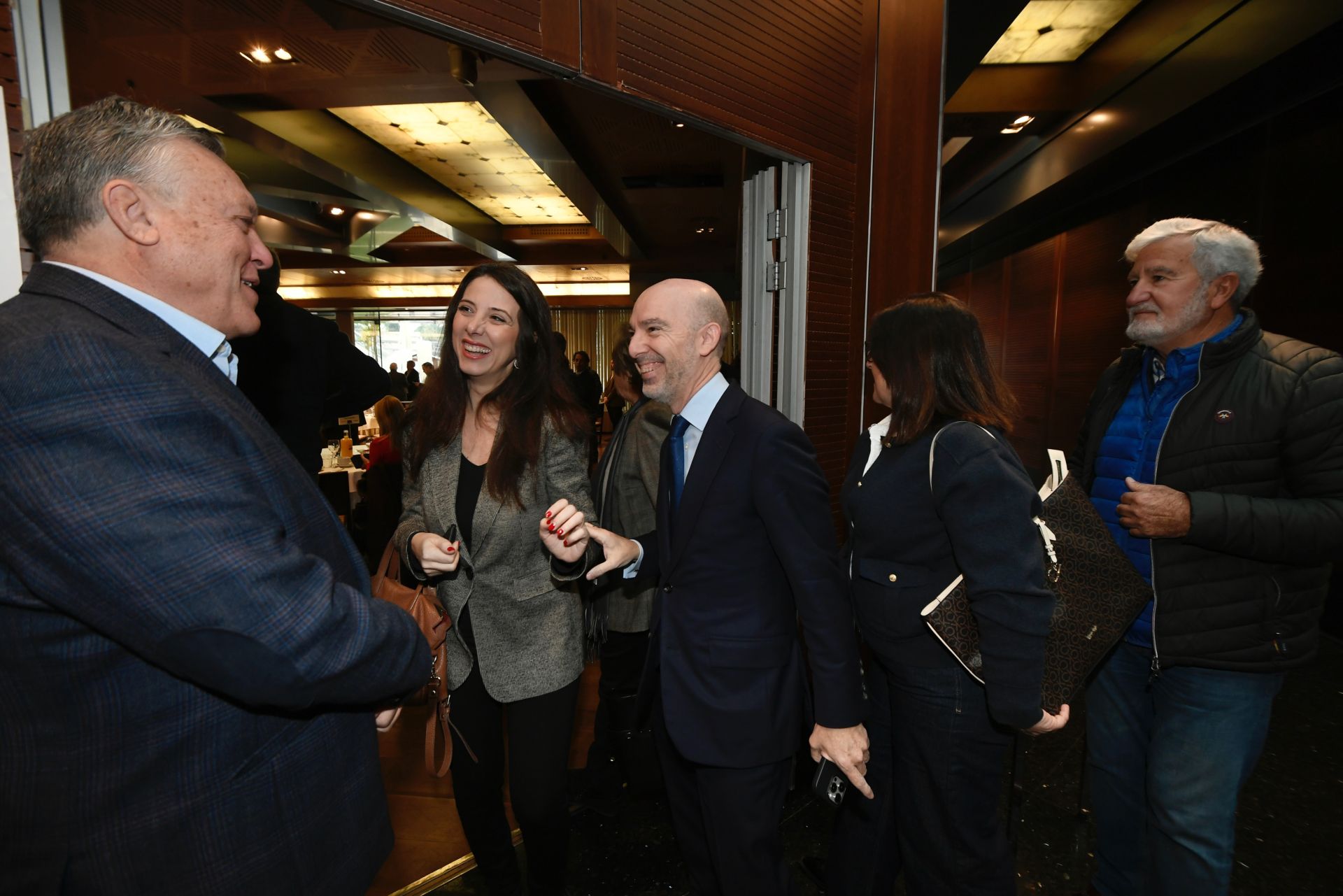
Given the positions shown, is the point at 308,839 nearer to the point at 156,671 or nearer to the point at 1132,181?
the point at 156,671

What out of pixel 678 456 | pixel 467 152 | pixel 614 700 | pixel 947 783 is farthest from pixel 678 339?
pixel 467 152

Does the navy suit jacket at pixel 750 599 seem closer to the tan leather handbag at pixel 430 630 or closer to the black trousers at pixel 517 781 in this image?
the black trousers at pixel 517 781

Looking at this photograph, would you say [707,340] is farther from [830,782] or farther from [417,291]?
[417,291]

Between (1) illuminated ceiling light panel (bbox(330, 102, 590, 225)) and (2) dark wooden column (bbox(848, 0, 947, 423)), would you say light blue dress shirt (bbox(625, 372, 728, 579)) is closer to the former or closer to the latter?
(2) dark wooden column (bbox(848, 0, 947, 423))

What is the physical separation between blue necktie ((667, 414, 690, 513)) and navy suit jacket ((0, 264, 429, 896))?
0.87 metres

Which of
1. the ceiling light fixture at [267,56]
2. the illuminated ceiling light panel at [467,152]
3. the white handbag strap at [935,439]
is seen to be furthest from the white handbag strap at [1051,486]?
the illuminated ceiling light panel at [467,152]

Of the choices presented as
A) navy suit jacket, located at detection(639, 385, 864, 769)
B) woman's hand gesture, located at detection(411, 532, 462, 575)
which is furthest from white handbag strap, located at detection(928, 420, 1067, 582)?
woman's hand gesture, located at detection(411, 532, 462, 575)

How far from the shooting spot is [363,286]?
51.5ft

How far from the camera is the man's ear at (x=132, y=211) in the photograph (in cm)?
89

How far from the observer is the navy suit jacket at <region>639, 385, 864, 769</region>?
1486 mm

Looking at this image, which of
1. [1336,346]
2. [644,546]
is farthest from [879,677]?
[1336,346]

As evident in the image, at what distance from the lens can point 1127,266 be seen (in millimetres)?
4859

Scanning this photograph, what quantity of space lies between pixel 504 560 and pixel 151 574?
3.40 ft

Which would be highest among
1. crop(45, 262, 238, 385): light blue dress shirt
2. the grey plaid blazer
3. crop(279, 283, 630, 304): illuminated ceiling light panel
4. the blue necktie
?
crop(279, 283, 630, 304): illuminated ceiling light panel
